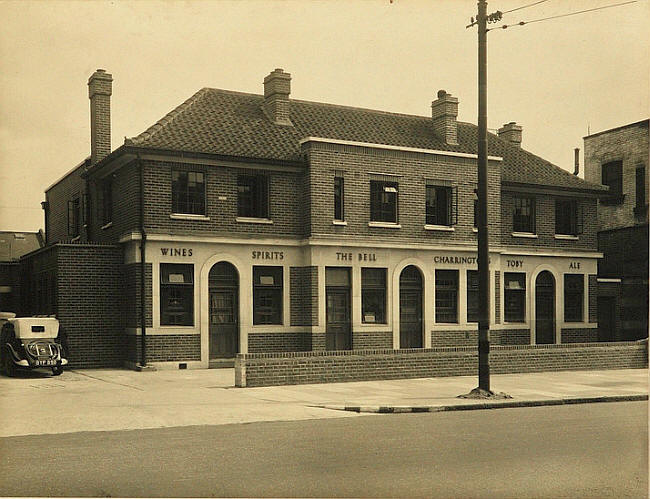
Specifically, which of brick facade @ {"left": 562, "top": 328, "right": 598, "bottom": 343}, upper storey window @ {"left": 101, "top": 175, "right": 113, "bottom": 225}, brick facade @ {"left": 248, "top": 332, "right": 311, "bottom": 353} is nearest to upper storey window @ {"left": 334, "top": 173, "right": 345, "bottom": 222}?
brick facade @ {"left": 248, "top": 332, "right": 311, "bottom": 353}

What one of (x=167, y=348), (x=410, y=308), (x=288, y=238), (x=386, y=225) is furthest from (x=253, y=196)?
(x=410, y=308)

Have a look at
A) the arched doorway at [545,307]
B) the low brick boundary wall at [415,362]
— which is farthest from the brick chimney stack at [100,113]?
the arched doorway at [545,307]

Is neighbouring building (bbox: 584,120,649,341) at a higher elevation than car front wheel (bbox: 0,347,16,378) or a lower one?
higher

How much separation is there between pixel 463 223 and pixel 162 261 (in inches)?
424

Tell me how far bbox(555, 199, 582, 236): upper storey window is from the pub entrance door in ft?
34.1

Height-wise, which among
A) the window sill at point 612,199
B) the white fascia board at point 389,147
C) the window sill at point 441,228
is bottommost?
the window sill at point 441,228

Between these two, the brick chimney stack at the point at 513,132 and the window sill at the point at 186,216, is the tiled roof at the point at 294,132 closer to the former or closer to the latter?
the brick chimney stack at the point at 513,132

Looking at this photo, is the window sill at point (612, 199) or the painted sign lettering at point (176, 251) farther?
the window sill at point (612, 199)

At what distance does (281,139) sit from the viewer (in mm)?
26875

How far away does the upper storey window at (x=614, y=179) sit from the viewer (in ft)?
108

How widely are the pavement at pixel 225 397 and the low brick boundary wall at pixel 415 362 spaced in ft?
1.22

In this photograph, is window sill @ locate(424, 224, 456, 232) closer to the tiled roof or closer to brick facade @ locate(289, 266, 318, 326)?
the tiled roof

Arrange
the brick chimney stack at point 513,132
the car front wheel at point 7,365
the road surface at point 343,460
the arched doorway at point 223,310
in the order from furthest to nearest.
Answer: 1. the brick chimney stack at point 513,132
2. the arched doorway at point 223,310
3. the car front wheel at point 7,365
4. the road surface at point 343,460

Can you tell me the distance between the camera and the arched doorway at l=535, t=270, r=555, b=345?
31.2 metres
